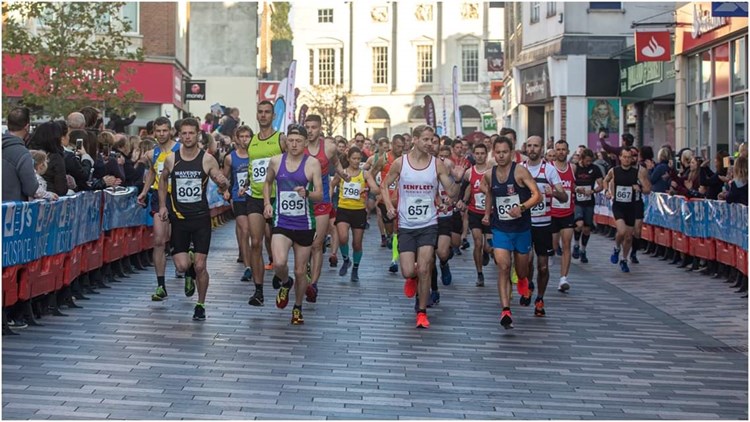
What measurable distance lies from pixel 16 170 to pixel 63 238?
1.62 m

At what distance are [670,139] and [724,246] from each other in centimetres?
1687

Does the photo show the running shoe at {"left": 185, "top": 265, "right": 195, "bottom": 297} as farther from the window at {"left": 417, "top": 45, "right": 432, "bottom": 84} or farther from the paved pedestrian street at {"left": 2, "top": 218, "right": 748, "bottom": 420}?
the window at {"left": 417, "top": 45, "right": 432, "bottom": 84}

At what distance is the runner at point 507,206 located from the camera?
12.4 meters

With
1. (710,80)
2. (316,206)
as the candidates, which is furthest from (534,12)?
(316,206)

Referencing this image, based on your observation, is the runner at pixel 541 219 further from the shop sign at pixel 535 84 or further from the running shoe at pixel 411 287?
the shop sign at pixel 535 84

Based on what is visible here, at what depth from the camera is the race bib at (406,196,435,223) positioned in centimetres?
1238

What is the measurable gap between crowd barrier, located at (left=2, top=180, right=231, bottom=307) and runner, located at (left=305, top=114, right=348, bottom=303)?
243 cm

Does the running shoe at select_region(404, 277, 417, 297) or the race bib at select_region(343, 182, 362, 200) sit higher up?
the race bib at select_region(343, 182, 362, 200)

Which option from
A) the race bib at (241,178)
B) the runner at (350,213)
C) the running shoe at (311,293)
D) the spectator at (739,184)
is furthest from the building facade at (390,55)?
the running shoe at (311,293)

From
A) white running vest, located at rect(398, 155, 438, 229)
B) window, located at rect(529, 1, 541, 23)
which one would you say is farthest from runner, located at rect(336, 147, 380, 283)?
window, located at rect(529, 1, 541, 23)

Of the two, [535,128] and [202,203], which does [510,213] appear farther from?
[535,128]

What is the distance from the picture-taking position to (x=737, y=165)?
16.7 metres

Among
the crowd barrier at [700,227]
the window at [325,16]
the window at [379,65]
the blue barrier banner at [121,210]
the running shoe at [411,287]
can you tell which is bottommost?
the running shoe at [411,287]

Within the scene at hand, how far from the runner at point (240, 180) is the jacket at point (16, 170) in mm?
3637
